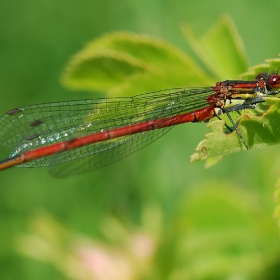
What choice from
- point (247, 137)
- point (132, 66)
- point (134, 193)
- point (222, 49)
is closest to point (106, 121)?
point (132, 66)

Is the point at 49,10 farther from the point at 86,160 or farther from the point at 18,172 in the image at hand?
the point at 86,160

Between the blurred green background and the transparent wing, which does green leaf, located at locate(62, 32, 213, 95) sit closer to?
the transparent wing

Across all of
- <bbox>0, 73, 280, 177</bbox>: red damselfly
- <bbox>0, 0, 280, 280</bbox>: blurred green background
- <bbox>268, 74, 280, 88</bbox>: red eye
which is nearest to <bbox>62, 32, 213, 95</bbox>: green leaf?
<bbox>0, 73, 280, 177</bbox>: red damselfly

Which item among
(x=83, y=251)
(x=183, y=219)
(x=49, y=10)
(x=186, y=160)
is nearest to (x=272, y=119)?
(x=183, y=219)

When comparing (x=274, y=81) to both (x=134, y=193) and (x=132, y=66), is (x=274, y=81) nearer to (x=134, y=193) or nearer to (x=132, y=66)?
(x=132, y=66)

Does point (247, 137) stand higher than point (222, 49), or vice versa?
point (222, 49)

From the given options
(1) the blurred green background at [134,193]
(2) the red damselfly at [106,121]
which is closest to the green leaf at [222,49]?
(2) the red damselfly at [106,121]
